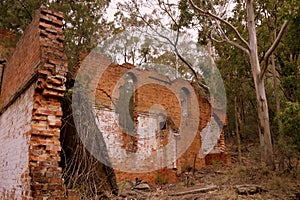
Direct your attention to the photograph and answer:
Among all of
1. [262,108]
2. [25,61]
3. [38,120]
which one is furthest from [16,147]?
[262,108]

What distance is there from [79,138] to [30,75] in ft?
5.58

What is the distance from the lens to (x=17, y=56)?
283 inches

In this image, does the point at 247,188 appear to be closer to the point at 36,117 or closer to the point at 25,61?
the point at 36,117

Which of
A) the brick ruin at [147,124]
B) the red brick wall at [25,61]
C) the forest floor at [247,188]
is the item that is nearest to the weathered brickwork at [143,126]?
the brick ruin at [147,124]

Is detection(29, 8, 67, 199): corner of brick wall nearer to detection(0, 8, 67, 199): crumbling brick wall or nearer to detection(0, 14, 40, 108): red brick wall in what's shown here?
detection(0, 8, 67, 199): crumbling brick wall

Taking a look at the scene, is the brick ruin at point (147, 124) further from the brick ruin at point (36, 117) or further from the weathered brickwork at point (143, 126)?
the brick ruin at point (36, 117)

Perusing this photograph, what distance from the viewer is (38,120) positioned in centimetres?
505

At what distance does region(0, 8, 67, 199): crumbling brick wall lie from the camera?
4.72 metres

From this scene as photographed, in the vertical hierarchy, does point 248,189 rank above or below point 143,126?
below

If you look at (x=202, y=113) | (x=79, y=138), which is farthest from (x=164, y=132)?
(x=79, y=138)

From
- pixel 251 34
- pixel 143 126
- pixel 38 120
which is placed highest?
pixel 251 34

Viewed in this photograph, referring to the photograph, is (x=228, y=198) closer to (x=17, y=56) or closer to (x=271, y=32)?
(x=17, y=56)

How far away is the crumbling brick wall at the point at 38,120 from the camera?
4723 mm

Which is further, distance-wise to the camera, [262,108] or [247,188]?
[262,108]
